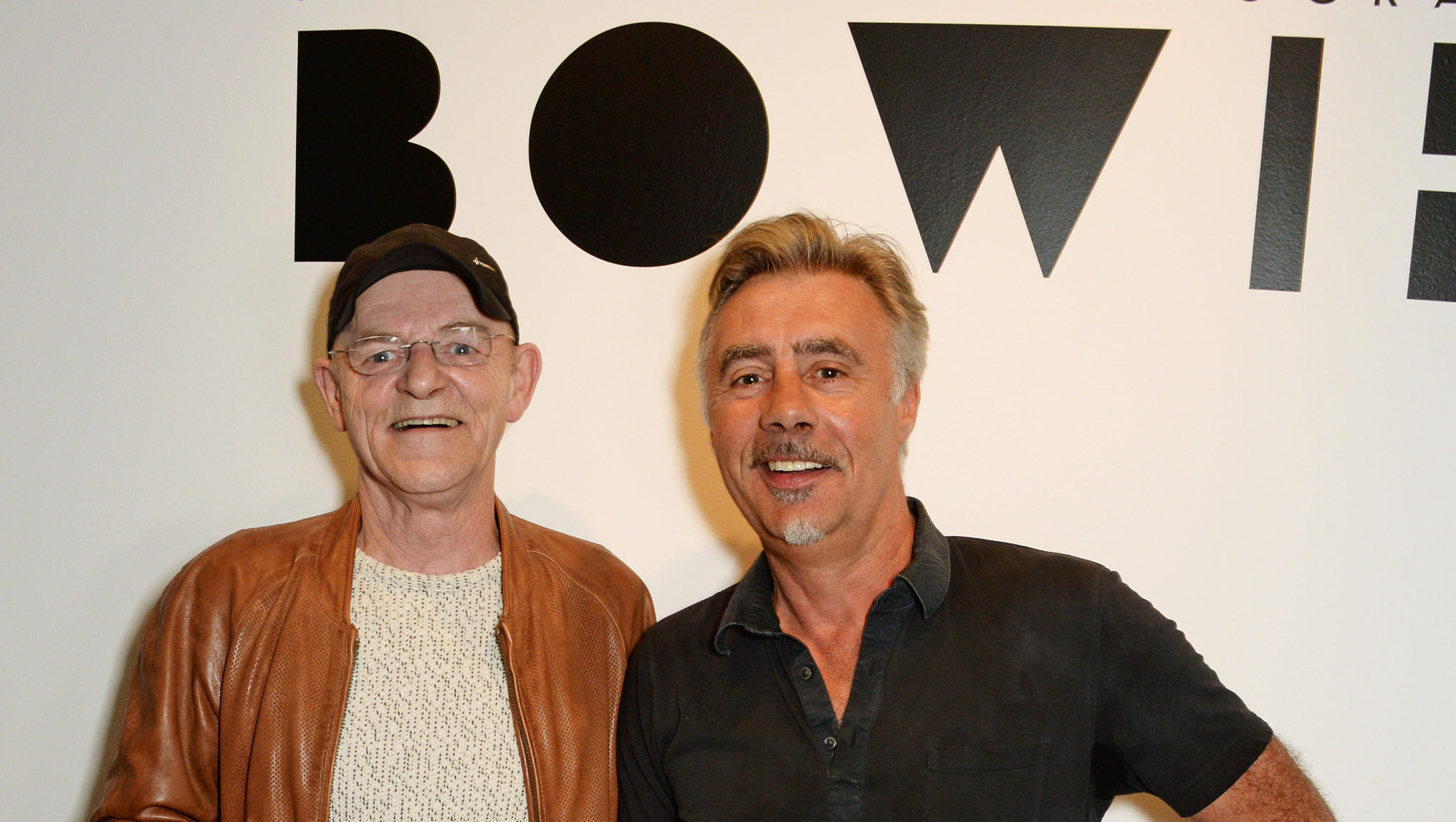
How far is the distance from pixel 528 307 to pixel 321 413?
534 mm

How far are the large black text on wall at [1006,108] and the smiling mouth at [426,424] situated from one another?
106 centimetres

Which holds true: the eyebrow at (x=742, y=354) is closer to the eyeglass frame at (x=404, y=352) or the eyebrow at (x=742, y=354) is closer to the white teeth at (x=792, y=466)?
the white teeth at (x=792, y=466)

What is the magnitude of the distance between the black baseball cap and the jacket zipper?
1.92ft

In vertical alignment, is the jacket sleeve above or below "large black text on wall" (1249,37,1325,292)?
below

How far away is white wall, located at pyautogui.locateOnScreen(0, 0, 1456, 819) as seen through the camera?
204cm

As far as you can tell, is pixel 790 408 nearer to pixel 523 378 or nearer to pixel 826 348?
pixel 826 348

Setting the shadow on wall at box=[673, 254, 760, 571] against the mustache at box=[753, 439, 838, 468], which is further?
the shadow on wall at box=[673, 254, 760, 571]

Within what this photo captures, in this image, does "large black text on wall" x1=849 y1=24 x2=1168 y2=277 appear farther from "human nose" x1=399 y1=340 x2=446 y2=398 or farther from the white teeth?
"human nose" x1=399 y1=340 x2=446 y2=398

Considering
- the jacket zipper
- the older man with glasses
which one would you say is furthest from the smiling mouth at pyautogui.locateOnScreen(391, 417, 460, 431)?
the jacket zipper

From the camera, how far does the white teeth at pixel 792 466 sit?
163cm

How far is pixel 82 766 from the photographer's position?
7.18 feet

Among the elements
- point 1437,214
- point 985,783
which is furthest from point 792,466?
point 1437,214

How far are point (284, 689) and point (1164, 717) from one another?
1.42 m

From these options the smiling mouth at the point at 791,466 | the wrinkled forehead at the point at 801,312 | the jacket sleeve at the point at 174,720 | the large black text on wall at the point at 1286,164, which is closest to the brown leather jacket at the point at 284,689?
the jacket sleeve at the point at 174,720
